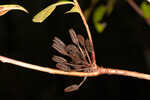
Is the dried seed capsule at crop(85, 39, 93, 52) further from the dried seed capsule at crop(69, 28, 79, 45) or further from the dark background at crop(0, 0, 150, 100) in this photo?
the dark background at crop(0, 0, 150, 100)

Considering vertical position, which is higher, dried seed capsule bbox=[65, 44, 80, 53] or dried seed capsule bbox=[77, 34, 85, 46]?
dried seed capsule bbox=[77, 34, 85, 46]

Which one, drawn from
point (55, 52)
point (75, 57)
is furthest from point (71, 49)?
point (55, 52)

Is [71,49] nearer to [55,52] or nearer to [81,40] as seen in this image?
[81,40]

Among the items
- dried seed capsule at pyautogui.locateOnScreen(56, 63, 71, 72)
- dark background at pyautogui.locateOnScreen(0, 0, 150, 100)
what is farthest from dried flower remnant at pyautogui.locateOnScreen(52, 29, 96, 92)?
dark background at pyautogui.locateOnScreen(0, 0, 150, 100)

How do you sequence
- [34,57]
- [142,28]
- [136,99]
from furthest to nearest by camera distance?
[34,57] < [136,99] < [142,28]

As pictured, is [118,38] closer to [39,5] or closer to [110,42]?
[110,42]

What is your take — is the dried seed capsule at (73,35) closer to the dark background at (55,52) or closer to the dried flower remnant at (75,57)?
the dried flower remnant at (75,57)

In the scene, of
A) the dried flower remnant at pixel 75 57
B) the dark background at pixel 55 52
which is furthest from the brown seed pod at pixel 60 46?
the dark background at pixel 55 52

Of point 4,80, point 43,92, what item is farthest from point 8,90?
point 43,92
